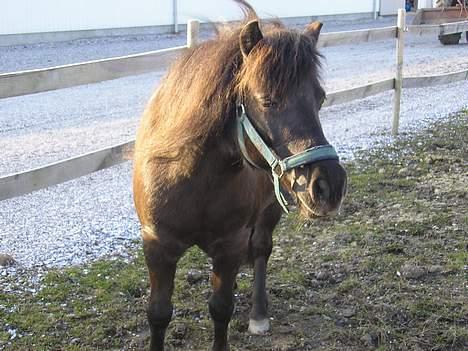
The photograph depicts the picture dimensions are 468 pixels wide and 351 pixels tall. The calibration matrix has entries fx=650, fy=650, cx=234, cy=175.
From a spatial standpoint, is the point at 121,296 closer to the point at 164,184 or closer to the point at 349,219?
the point at 164,184

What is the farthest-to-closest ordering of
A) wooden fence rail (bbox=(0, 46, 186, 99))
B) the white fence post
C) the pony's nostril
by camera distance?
the white fence post → wooden fence rail (bbox=(0, 46, 186, 99)) → the pony's nostril

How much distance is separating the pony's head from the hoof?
141 centimetres

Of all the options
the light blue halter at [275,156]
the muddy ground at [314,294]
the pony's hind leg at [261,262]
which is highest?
the light blue halter at [275,156]

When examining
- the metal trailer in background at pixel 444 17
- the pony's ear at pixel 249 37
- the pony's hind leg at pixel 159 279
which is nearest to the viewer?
the pony's ear at pixel 249 37

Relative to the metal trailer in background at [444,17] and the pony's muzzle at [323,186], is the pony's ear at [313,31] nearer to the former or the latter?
the pony's muzzle at [323,186]

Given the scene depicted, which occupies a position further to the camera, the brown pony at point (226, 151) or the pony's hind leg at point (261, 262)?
the pony's hind leg at point (261, 262)

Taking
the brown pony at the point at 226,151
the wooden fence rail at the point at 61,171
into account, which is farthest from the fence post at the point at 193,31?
the brown pony at the point at 226,151

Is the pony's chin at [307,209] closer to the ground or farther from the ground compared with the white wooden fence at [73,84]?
farther from the ground

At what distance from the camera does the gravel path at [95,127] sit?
450cm

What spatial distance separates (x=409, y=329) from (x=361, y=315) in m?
0.26

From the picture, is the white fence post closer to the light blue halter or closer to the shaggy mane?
the shaggy mane

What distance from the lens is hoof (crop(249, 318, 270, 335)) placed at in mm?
3371

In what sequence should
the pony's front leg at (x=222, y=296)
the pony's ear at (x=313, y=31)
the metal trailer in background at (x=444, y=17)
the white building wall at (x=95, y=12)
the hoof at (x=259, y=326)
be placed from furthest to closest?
the metal trailer in background at (x=444, y=17) → the white building wall at (x=95, y=12) → the hoof at (x=259, y=326) → the pony's front leg at (x=222, y=296) → the pony's ear at (x=313, y=31)

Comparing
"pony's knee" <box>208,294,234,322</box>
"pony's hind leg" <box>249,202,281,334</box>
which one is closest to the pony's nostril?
"pony's knee" <box>208,294,234,322</box>
